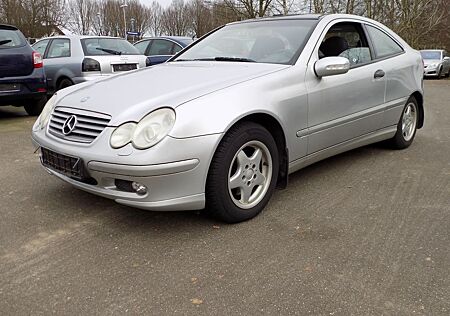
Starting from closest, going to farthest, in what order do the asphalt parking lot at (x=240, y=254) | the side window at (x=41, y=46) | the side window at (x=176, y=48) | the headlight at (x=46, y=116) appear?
1. the asphalt parking lot at (x=240, y=254)
2. the headlight at (x=46, y=116)
3. the side window at (x=41, y=46)
4. the side window at (x=176, y=48)

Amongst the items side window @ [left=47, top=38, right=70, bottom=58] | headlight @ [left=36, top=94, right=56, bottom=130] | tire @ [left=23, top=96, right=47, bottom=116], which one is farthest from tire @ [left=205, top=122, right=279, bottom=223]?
side window @ [left=47, top=38, right=70, bottom=58]

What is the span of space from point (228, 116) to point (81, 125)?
100 cm

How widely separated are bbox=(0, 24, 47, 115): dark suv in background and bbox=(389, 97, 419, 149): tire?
18.5ft

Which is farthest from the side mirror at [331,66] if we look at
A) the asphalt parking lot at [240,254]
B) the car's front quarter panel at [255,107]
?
the asphalt parking lot at [240,254]

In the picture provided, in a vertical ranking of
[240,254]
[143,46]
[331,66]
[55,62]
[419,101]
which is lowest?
[240,254]

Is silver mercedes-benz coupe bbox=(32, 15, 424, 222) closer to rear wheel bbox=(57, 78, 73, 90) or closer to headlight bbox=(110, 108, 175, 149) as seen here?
headlight bbox=(110, 108, 175, 149)

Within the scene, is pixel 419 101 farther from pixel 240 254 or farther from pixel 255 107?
pixel 240 254

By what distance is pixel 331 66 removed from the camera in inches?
138

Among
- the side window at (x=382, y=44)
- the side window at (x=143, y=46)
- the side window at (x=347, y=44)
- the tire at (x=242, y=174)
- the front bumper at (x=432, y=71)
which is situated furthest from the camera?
the front bumper at (x=432, y=71)

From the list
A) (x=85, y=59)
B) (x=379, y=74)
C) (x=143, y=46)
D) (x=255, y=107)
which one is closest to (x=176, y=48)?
(x=143, y=46)

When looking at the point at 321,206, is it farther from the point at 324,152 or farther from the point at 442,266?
the point at 442,266

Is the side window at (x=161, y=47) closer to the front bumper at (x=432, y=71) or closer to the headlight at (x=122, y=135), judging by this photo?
the headlight at (x=122, y=135)

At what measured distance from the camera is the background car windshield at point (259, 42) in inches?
145

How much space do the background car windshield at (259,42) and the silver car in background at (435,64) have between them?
18.3m
